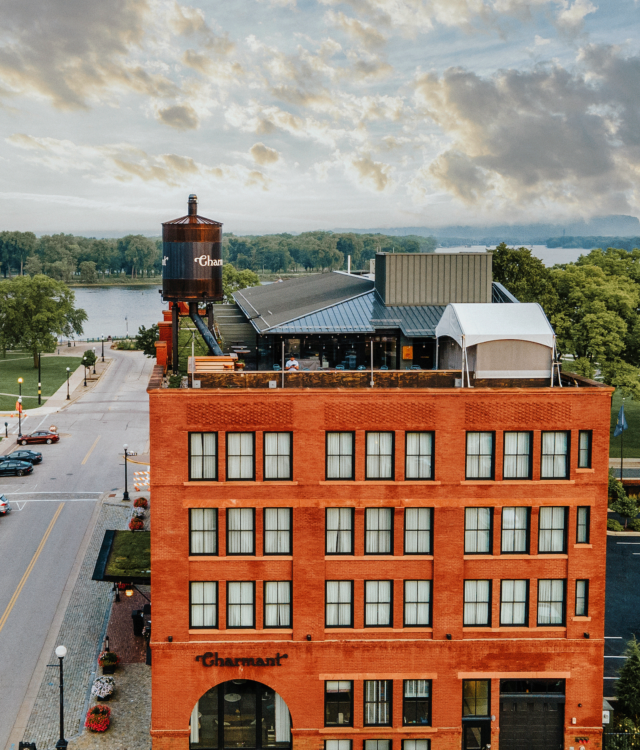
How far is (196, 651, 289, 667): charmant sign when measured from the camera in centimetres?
3033

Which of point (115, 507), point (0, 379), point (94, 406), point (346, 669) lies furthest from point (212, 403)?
point (0, 379)

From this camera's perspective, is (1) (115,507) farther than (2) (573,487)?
Yes

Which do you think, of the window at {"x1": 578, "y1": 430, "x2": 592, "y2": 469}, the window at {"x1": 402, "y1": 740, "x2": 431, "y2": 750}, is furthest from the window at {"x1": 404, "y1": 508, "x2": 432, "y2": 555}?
the window at {"x1": 402, "y1": 740, "x2": 431, "y2": 750}

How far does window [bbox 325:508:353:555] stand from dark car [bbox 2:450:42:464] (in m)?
A: 46.6

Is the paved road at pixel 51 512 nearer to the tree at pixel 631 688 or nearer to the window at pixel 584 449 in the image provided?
the window at pixel 584 449

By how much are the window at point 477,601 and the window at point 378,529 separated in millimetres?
3186

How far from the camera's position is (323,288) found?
52.6 m

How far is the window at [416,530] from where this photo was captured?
3053cm

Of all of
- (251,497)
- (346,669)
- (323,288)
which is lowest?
(346,669)

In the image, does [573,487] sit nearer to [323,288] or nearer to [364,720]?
[364,720]

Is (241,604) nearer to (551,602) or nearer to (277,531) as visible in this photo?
(277,531)

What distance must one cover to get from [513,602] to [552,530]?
2.96 metres

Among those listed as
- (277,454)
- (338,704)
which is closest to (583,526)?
(338,704)

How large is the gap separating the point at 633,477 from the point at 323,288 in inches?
1208
